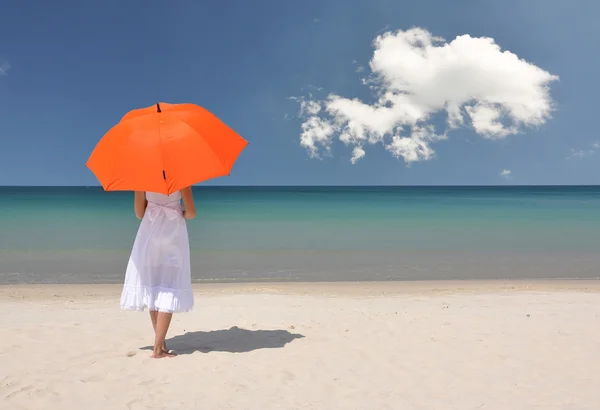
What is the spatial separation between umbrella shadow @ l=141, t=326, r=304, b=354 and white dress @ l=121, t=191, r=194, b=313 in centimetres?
90

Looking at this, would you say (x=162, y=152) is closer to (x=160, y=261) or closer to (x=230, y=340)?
(x=160, y=261)

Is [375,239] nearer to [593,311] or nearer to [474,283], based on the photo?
[474,283]

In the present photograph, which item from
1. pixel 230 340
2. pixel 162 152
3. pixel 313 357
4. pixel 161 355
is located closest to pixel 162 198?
pixel 162 152

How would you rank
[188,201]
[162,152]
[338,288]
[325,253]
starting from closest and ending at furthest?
[162,152] → [188,201] → [338,288] → [325,253]

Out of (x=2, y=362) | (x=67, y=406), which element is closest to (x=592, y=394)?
(x=67, y=406)

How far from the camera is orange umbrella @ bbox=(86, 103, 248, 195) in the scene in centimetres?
483

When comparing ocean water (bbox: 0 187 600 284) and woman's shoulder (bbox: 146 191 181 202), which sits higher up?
woman's shoulder (bbox: 146 191 181 202)

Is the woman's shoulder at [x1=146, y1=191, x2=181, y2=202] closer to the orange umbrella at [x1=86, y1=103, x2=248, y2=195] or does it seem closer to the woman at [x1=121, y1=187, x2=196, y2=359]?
the woman at [x1=121, y1=187, x2=196, y2=359]

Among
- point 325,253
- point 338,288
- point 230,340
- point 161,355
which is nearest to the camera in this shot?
point 161,355

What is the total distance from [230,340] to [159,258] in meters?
1.76

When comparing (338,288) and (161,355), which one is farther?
(338,288)

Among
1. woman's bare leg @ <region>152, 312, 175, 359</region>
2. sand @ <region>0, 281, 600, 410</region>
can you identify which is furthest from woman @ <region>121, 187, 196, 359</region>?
sand @ <region>0, 281, 600, 410</region>

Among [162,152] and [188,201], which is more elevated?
[162,152]

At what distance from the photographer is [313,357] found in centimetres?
573
